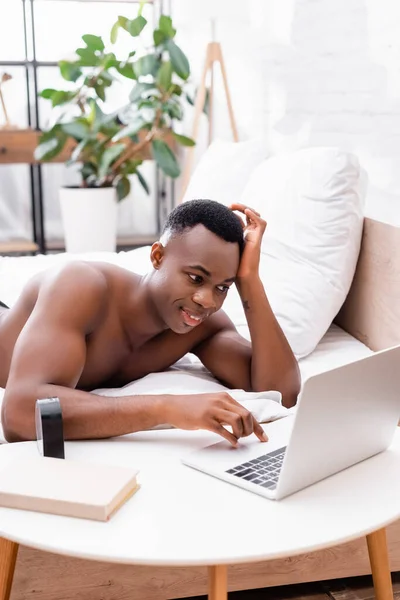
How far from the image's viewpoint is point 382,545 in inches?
47.5

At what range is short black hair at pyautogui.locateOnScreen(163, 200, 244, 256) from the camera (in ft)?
4.45

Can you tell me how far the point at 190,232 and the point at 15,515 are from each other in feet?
Answer: 1.90

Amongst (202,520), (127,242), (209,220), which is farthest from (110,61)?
(202,520)

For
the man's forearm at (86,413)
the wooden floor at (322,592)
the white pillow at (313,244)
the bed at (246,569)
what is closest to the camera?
the man's forearm at (86,413)

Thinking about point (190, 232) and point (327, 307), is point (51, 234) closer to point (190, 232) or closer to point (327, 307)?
point (327, 307)

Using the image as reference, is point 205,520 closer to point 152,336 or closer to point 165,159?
point 152,336

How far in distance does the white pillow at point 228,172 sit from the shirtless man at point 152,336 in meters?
1.06

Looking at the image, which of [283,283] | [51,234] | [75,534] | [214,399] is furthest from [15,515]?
[51,234]

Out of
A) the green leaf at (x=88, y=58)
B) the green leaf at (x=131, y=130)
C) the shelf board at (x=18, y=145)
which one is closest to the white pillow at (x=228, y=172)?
the green leaf at (x=131, y=130)

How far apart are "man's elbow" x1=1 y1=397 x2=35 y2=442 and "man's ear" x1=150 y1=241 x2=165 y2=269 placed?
36 cm

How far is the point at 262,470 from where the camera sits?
1084mm

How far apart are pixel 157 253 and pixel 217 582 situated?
2.01 feet

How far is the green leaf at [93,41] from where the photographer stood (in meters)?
4.24

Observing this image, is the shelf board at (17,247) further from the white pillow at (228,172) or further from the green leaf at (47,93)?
the white pillow at (228,172)
